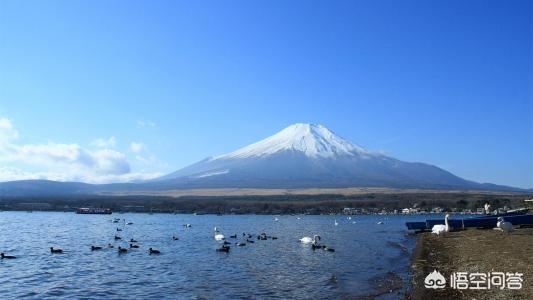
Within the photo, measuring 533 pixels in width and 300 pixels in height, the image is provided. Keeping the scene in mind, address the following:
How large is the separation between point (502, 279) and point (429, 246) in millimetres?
15880

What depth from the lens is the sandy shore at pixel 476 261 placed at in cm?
1806

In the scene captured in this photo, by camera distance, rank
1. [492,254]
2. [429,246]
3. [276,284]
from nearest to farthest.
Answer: [276,284], [492,254], [429,246]

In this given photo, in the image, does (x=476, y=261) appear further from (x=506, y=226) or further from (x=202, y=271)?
(x=506, y=226)

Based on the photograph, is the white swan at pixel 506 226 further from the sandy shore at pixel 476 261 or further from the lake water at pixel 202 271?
the lake water at pixel 202 271

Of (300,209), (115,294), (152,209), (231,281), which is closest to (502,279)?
(231,281)

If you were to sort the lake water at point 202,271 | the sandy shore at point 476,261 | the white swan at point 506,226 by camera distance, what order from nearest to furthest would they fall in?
1. the sandy shore at point 476,261
2. the lake water at point 202,271
3. the white swan at point 506,226

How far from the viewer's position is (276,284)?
24406 millimetres

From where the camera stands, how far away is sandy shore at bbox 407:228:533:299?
18.1 m

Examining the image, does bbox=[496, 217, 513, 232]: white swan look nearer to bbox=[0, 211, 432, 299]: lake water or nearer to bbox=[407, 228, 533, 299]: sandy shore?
bbox=[407, 228, 533, 299]: sandy shore

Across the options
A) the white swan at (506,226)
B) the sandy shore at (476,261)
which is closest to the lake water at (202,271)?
the sandy shore at (476,261)

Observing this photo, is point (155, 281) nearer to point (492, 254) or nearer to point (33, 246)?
point (492, 254)

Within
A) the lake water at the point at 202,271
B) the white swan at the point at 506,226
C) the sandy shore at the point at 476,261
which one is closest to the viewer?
the sandy shore at the point at 476,261

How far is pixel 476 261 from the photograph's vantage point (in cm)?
2489

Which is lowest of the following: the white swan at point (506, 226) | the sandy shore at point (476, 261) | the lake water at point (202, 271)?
the lake water at point (202, 271)
